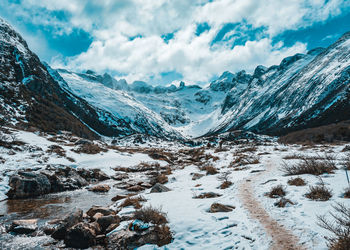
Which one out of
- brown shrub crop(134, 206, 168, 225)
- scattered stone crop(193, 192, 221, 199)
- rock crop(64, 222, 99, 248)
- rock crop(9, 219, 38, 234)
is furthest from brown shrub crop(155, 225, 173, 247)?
rock crop(9, 219, 38, 234)

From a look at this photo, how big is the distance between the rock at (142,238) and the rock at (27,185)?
431 inches

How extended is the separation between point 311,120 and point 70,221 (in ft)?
459

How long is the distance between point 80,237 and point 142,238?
2.29 meters

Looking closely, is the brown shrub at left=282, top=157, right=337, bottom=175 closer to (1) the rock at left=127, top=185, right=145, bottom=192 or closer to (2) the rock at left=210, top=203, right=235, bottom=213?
(2) the rock at left=210, top=203, right=235, bottom=213

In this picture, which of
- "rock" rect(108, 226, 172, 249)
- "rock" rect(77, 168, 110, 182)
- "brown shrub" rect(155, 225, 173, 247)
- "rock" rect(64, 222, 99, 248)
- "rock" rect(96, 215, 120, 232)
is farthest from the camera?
"rock" rect(77, 168, 110, 182)

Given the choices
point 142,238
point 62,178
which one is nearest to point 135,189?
point 62,178

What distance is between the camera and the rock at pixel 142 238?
5816 mm

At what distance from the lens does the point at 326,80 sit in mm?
147125

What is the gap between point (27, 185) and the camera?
1386 centimetres

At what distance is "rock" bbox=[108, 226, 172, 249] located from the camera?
582 centimetres

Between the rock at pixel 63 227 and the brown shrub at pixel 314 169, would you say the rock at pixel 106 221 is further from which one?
the brown shrub at pixel 314 169

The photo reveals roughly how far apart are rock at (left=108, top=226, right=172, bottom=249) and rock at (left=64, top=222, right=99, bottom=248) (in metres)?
0.73

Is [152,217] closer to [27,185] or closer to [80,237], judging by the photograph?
[80,237]

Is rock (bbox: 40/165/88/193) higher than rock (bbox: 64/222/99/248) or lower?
higher
